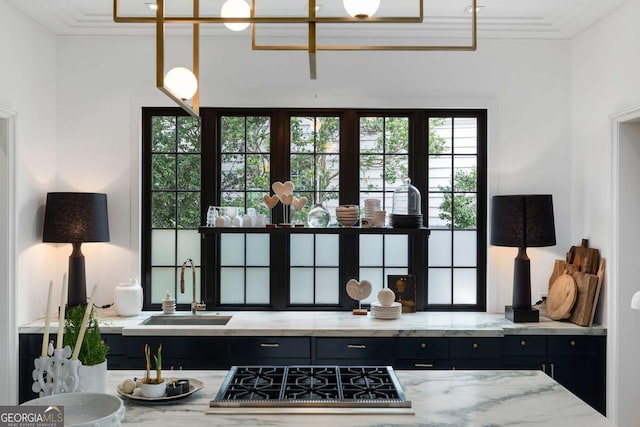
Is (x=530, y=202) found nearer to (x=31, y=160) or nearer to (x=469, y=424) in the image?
(x=469, y=424)

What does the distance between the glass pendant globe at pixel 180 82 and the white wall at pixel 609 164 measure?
254 centimetres

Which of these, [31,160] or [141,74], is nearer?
[31,160]

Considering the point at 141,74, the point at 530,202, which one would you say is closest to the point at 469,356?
the point at 530,202

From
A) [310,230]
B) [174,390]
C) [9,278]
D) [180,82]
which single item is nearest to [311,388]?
[174,390]

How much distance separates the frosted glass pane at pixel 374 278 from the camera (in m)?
4.39

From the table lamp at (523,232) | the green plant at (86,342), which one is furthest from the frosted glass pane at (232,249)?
the green plant at (86,342)

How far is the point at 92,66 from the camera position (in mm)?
4246

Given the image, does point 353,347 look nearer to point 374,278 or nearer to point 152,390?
point 374,278

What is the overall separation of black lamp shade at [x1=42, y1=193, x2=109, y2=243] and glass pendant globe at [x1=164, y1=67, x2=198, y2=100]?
80.1 inches

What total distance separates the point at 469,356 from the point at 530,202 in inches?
41.2

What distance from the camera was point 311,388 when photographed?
7.66 feet

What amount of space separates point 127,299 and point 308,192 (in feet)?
4.71

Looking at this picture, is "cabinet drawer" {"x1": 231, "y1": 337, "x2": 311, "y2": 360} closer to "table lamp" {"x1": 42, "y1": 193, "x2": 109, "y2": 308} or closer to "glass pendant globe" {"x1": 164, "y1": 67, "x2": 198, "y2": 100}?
"table lamp" {"x1": 42, "y1": 193, "x2": 109, "y2": 308}

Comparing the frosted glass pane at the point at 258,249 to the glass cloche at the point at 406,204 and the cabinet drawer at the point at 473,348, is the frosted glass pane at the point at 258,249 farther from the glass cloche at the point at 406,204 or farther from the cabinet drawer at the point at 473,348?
the cabinet drawer at the point at 473,348
